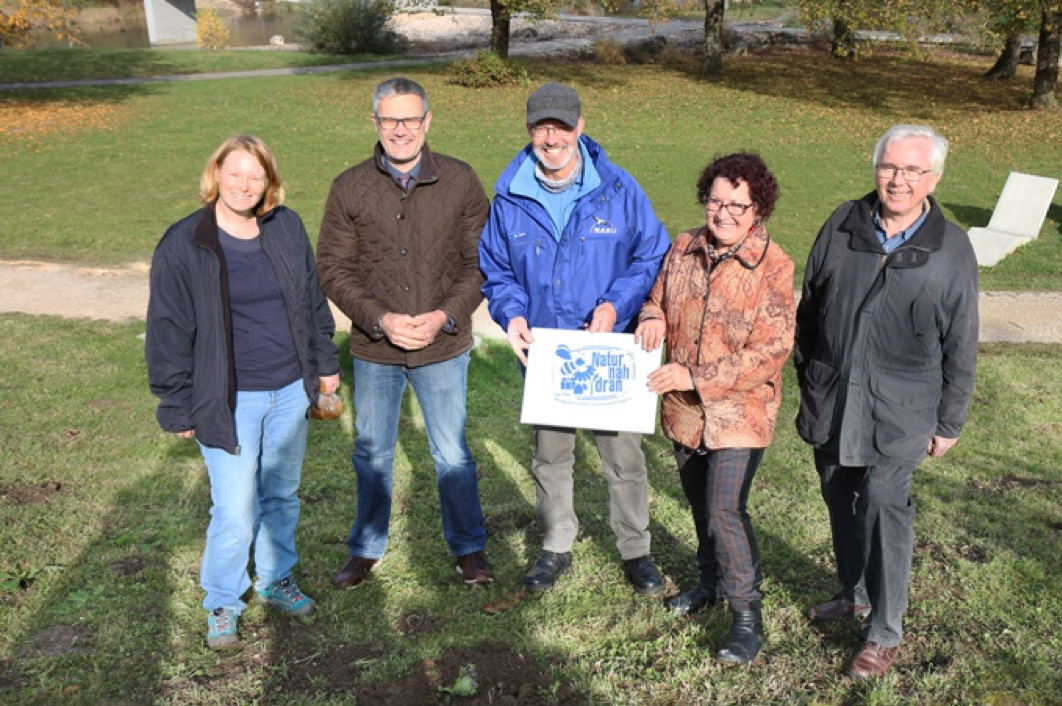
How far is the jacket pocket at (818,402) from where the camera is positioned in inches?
145

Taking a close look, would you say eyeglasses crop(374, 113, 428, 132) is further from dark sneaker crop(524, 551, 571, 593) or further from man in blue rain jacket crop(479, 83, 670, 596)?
dark sneaker crop(524, 551, 571, 593)

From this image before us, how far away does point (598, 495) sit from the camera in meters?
5.71

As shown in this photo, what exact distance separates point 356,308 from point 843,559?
2.36 m

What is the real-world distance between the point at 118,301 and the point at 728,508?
814cm

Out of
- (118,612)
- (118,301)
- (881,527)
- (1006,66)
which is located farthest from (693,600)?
(1006,66)

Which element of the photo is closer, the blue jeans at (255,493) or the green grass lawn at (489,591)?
the green grass lawn at (489,591)

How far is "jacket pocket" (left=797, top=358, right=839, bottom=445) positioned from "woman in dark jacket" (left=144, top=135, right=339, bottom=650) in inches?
79.4

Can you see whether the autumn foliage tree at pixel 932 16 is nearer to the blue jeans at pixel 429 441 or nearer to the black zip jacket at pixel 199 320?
the blue jeans at pixel 429 441

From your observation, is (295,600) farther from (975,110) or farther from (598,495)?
(975,110)

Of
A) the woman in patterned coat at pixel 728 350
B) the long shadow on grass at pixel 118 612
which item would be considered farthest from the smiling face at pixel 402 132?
the long shadow on grass at pixel 118 612

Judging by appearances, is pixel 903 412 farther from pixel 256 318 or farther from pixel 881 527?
pixel 256 318

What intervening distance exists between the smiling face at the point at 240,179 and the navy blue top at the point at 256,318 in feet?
0.48

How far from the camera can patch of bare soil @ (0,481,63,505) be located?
541cm

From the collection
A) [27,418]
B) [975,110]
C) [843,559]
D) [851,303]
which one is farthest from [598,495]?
[975,110]
